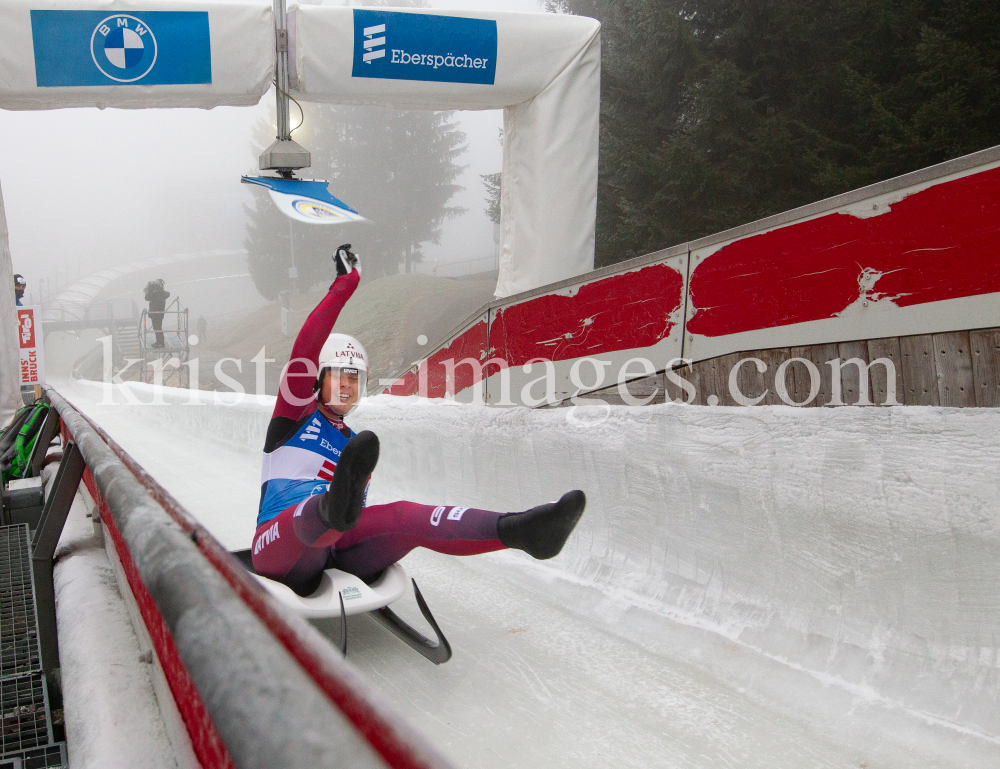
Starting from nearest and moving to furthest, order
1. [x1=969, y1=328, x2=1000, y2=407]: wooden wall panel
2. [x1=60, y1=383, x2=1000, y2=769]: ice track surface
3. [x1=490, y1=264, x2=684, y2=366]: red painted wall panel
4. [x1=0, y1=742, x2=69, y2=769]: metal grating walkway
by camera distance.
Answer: [x1=0, y1=742, x2=69, y2=769]: metal grating walkway, [x1=60, y1=383, x2=1000, y2=769]: ice track surface, [x1=969, y1=328, x2=1000, y2=407]: wooden wall panel, [x1=490, y1=264, x2=684, y2=366]: red painted wall panel

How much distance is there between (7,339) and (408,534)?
3927mm

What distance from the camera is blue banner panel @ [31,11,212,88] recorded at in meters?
3.75

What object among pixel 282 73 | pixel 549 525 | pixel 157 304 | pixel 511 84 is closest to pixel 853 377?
pixel 549 525

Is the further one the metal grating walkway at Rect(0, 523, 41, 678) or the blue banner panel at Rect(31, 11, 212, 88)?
the blue banner panel at Rect(31, 11, 212, 88)

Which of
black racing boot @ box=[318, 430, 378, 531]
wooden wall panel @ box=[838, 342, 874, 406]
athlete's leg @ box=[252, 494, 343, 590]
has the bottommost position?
athlete's leg @ box=[252, 494, 343, 590]

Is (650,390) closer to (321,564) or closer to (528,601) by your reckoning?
(528,601)

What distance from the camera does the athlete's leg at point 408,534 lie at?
5.96 ft

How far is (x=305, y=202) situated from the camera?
4.17 metres

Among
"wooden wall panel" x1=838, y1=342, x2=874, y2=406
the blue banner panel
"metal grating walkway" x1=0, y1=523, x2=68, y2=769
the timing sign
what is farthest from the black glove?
the timing sign

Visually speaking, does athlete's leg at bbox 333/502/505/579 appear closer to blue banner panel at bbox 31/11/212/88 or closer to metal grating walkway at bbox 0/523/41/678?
metal grating walkway at bbox 0/523/41/678

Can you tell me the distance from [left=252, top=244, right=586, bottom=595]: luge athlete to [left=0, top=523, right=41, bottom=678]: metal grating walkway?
2.23ft

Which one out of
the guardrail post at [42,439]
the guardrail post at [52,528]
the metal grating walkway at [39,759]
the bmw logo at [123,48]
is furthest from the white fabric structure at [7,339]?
the metal grating walkway at [39,759]

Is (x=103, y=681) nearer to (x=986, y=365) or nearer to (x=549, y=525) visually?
(x=549, y=525)

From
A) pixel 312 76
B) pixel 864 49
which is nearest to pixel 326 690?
pixel 312 76
